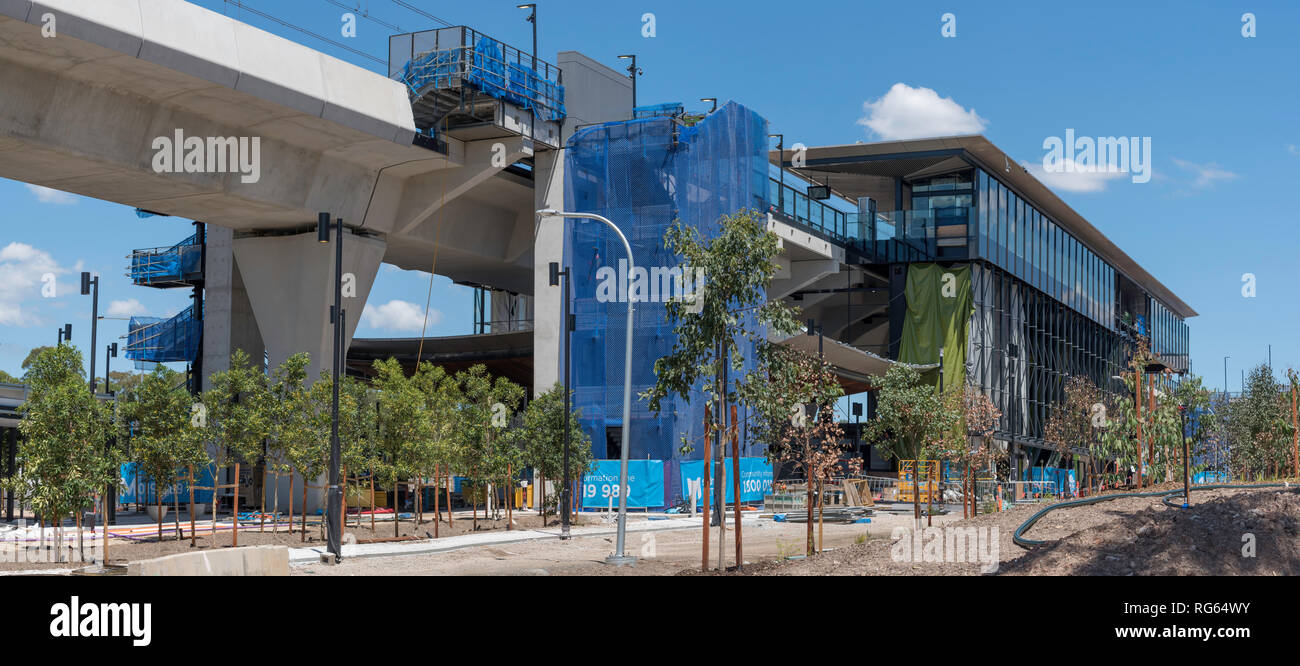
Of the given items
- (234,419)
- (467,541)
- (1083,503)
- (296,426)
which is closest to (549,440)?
(467,541)

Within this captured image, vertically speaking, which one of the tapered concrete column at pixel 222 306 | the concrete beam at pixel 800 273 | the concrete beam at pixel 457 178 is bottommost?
the tapered concrete column at pixel 222 306

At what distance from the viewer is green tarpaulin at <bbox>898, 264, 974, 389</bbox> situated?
203 feet

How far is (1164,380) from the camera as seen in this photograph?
39594mm

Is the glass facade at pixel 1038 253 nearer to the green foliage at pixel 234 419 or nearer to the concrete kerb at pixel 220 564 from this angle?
the green foliage at pixel 234 419

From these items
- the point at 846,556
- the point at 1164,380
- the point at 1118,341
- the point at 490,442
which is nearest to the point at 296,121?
the point at 490,442

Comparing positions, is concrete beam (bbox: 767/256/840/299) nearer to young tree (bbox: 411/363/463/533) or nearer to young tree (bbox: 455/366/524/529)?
young tree (bbox: 455/366/524/529)

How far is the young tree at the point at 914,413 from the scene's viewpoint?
110 ft

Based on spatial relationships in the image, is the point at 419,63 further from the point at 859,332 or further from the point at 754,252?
the point at 859,332

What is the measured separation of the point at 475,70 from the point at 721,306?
2352 centimetres

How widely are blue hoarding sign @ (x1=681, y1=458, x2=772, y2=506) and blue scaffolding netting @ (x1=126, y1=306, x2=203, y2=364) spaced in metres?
24.5

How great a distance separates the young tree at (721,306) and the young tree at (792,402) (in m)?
0.53

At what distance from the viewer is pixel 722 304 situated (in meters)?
21.1

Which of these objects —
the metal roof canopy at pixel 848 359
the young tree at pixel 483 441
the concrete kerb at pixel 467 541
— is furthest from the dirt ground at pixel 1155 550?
the metal roof canopy at pixel 848 359
